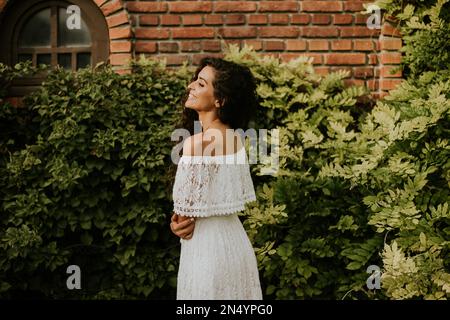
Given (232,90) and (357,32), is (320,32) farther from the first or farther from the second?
(232,90)

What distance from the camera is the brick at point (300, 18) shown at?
4.72m

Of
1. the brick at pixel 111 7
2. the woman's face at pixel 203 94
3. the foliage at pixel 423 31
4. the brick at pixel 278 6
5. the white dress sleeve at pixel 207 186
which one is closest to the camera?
the white dress sleeve at pixel 207 186

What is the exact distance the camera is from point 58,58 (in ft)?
Result: 15.5

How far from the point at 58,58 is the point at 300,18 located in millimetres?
2015

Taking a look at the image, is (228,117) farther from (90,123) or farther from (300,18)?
(300,18)

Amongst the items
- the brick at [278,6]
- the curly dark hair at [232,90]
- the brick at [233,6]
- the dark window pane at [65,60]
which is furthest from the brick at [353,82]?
the dark window pane at [65,60]

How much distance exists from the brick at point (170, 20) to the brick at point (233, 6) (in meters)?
0.32

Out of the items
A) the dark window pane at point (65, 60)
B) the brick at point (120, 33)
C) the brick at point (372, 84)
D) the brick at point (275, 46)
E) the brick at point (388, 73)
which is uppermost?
the brick at point (120, 33)

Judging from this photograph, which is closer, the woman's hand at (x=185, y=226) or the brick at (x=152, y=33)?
the woman's hand at (x=185, y=226)

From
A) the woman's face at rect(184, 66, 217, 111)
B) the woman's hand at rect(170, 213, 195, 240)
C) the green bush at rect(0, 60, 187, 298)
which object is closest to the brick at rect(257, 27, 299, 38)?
the green bush at rect(0, 60, 187, 298)

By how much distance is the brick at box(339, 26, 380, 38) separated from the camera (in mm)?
4742

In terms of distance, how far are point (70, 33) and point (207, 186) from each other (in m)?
2.75

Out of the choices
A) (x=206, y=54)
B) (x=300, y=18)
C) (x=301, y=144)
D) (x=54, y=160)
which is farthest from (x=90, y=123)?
(x=300, y=18)

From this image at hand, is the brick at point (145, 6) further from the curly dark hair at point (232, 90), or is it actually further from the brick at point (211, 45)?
the curly dark hair at point (232, 90)
